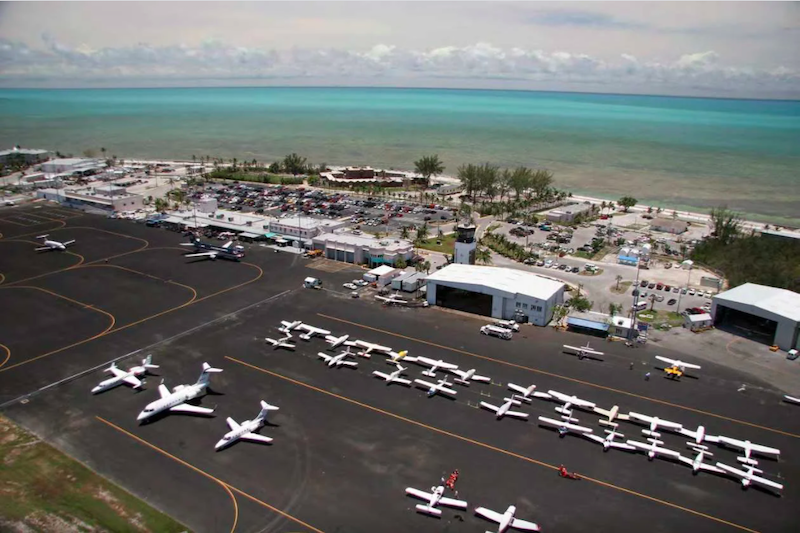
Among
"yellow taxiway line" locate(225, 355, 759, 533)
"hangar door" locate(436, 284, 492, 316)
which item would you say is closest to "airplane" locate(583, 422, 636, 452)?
"yellow taxiway line" locate(225, 355, 759, 533)

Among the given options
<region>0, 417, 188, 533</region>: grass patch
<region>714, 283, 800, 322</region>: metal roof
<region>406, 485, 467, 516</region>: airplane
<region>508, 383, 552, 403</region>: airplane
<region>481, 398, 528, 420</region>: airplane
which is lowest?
<region>0, 417, 188, 533</region>: grass patch

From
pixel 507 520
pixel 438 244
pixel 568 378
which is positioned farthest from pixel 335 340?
pixel 438 244

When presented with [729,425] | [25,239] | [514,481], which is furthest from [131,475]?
[25,239]

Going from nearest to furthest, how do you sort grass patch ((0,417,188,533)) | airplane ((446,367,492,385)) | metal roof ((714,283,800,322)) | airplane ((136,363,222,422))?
grass patch ((0,417,188,533))
airplane ((136,363,222,422))
airplane ((446,367,492,385))
metal roof ((714,283,800,322))

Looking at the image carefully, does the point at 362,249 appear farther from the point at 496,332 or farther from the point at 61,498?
the point at 61,498

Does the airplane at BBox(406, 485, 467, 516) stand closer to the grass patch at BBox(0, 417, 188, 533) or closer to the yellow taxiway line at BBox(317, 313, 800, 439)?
the grass patch at BBox(0, 417, 188, 533)

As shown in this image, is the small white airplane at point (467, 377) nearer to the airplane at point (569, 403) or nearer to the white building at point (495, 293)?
the airplane at point (569, 403)

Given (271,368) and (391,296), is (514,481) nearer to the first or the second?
(271,368)
